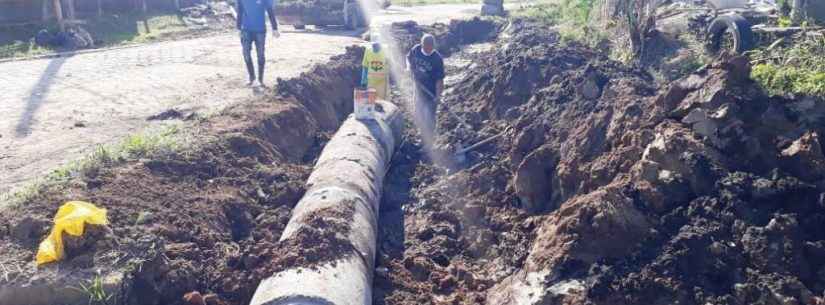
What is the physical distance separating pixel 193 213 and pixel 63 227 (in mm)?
1377

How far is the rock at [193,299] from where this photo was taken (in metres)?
4.92

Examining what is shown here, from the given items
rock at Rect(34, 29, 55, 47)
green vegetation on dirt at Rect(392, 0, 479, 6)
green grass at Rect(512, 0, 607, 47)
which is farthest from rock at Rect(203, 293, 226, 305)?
green vegetation on dirt at Rect(392, 0, 479, 6)

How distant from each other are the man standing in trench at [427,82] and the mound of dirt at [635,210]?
6.70ft

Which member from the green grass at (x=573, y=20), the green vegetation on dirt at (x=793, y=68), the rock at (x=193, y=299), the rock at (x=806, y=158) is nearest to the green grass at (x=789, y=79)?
the green vegetation on dirt at (x=793, y=68)

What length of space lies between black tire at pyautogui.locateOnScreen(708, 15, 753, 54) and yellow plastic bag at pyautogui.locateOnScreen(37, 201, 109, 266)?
7012 millimetres

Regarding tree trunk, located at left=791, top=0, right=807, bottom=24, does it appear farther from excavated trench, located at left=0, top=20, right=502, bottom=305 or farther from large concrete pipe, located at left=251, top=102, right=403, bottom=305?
excavated trench, located at left=0, top=20, right=502, bottom=305

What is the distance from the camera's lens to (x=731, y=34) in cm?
956

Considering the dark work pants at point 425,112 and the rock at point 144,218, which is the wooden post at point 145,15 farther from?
the rock at point 144,218

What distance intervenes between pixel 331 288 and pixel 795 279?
2.87m

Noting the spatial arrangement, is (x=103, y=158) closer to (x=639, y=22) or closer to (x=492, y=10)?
(x=639, y=22)

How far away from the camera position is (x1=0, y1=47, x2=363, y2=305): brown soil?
4988 millimetres

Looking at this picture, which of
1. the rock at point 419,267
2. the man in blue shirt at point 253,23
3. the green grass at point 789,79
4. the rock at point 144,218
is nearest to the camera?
the rock at point 144,218

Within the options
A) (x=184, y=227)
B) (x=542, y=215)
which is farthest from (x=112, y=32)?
(x=542, y=215)

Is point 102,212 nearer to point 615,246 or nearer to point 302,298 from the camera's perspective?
point 302,298
